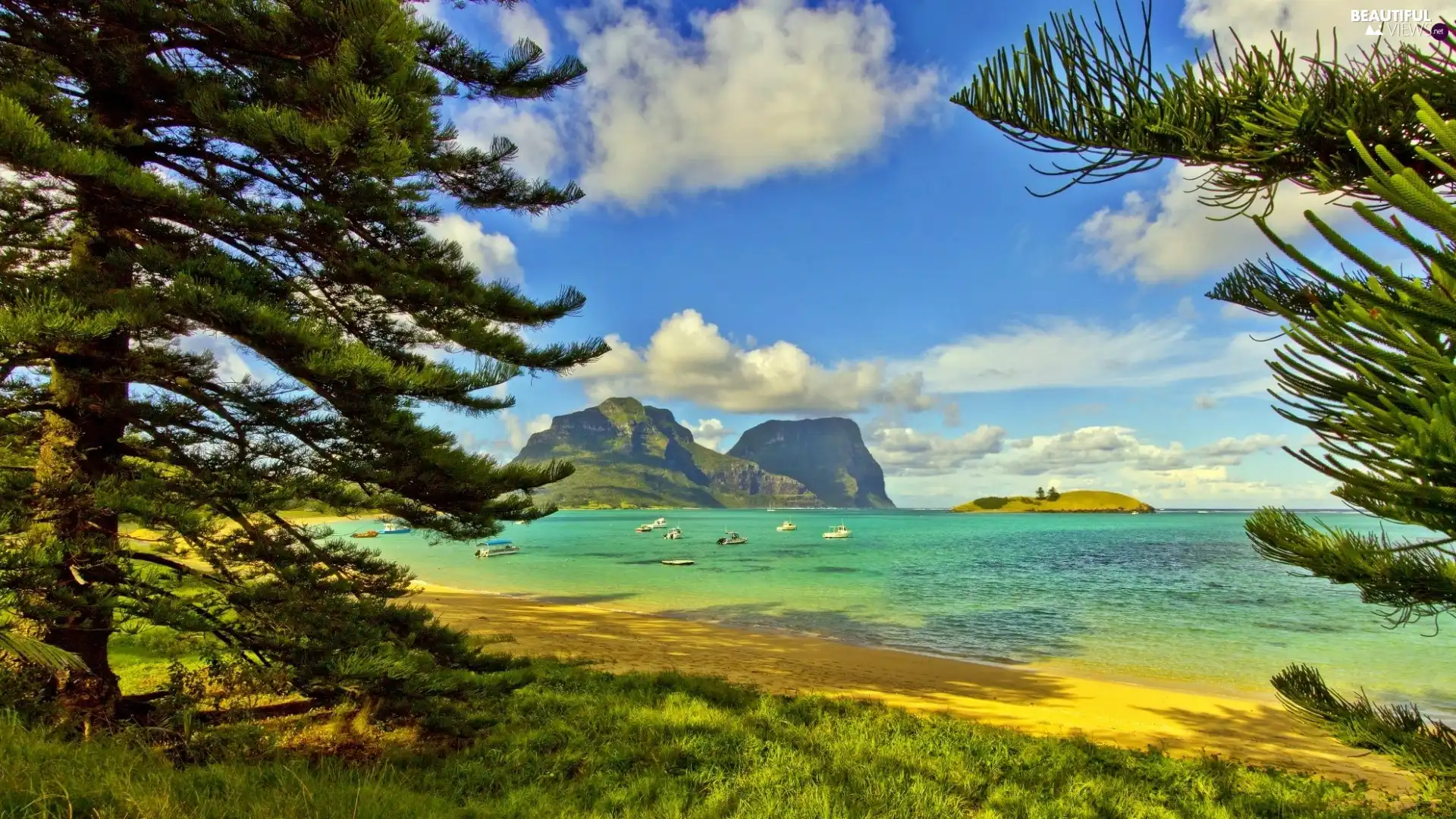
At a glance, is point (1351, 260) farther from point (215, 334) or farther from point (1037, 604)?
point (1037, 604)

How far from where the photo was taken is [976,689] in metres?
9.69

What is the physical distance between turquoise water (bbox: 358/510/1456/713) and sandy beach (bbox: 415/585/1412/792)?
1.76 meters

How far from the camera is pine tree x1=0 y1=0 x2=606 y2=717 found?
3473 millimetres

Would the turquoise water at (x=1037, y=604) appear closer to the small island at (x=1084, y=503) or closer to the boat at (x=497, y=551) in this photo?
the boat at (x=497, y=551)

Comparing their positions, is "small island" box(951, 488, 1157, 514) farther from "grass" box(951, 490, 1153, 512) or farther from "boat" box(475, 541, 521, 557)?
"boat" box(475, 541, 521, 557)

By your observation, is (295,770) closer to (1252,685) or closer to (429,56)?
(429,56)

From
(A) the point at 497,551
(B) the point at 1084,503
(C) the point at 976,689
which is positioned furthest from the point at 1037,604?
(B) the point at 1084,503

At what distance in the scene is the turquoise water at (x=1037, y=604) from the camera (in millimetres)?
13234

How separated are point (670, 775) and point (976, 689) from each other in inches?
282

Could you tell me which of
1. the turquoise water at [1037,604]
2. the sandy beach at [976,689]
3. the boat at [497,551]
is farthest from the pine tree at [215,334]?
Answer: the boat at [497,551]

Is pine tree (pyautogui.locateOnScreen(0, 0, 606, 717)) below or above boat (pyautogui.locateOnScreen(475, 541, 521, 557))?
above

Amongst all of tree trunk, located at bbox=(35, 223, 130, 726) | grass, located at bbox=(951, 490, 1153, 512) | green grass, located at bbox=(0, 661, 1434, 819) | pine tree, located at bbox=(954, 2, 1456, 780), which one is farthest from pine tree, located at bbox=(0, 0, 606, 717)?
grass, located at bbox=(951, 490, 1153, 512)

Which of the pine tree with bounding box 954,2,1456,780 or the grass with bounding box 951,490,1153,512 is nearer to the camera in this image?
the pine tree with bounding box 954,2,1456,780

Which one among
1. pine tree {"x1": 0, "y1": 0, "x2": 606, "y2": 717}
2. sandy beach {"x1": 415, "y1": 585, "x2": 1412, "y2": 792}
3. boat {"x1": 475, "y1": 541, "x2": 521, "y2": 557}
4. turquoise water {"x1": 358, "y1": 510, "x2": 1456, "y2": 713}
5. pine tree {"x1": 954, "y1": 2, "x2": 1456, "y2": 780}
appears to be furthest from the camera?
boat {"x1": 475, "y1": 541, "x2": 521, "y2": 557}
